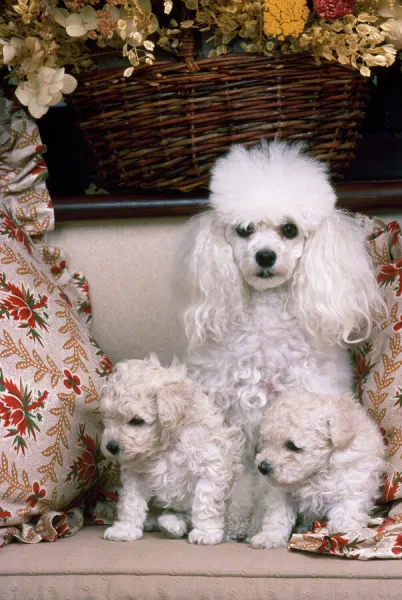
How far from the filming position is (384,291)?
159 cm

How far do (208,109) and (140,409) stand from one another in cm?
72

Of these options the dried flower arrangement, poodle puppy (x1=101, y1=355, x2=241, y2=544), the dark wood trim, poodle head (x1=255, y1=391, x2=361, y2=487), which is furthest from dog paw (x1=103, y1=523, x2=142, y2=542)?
the dried flower arrangement

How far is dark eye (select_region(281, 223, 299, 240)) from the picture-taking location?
1449 mm

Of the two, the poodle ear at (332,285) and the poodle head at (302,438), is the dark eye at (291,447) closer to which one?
the poodle head at (302,438)

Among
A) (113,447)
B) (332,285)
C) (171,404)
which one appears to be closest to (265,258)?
(332,285)

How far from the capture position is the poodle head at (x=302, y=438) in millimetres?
1257

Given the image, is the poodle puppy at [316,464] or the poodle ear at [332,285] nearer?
the poodle puppy at [316,464]

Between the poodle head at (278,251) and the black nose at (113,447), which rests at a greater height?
the poodle head at (278,251)

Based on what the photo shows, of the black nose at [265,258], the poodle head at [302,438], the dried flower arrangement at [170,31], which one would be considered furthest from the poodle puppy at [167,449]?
the dried flower arrangement at [170,31]

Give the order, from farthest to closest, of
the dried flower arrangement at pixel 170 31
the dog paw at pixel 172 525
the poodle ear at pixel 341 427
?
the dried flower arrangement at pixel 170 31 < the dog paw at pixel 172 525 < the poodle ear at pixel 341 427

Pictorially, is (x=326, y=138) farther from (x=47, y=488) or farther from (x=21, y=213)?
(x=47, y=488)

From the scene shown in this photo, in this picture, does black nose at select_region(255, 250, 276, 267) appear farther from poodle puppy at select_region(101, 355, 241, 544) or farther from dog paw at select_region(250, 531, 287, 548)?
dog paw at select_region(250, 531, 287, 548)

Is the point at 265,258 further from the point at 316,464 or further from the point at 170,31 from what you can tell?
the point at 170,31

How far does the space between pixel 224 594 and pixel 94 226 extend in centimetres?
100
